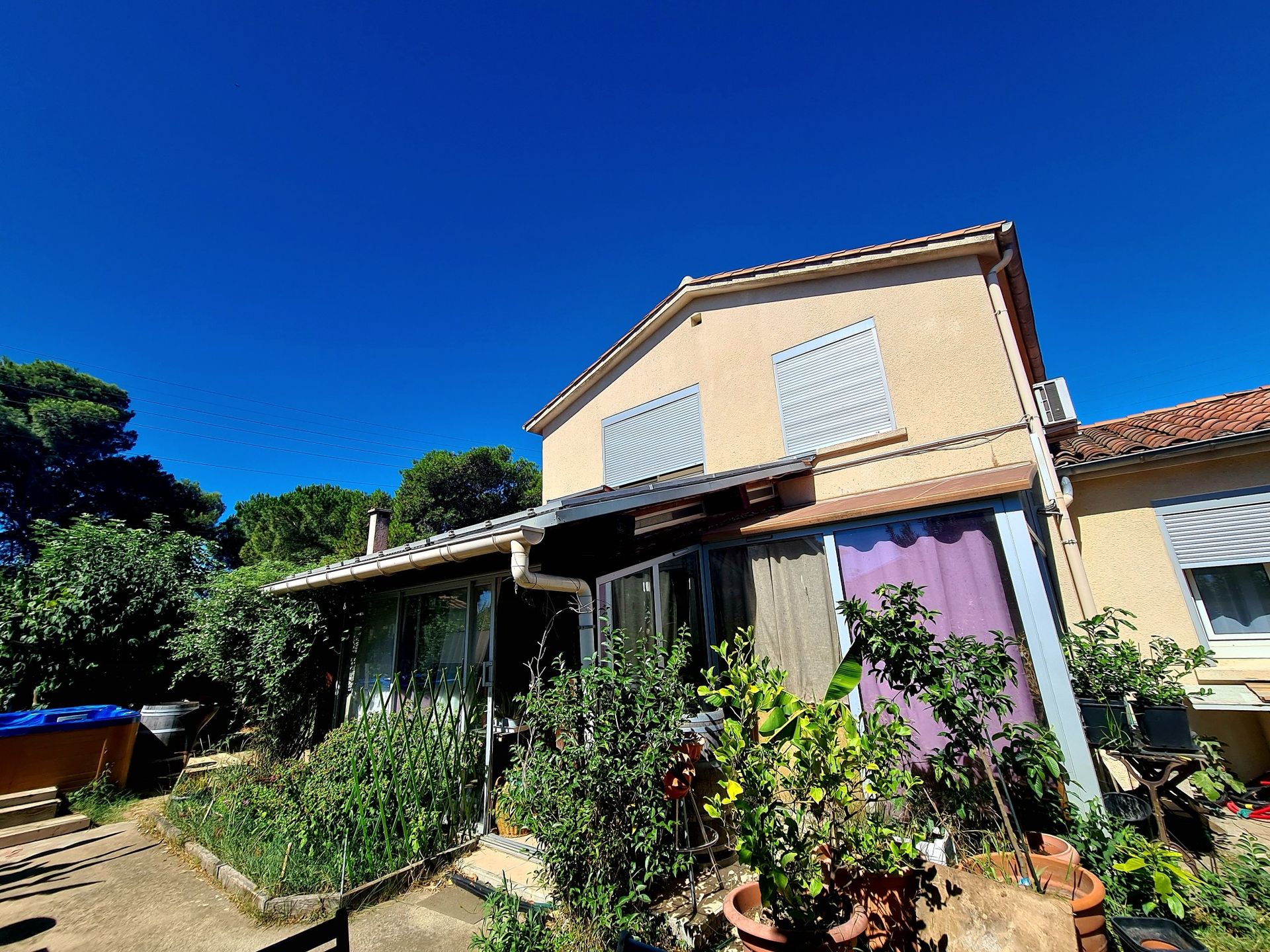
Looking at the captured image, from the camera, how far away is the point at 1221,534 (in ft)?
22.0

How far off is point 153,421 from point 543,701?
35.4 m

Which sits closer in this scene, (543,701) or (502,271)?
(543,701)

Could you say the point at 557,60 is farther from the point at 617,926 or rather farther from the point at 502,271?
the point at 617,926

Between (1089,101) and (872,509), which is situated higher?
(1089,101)

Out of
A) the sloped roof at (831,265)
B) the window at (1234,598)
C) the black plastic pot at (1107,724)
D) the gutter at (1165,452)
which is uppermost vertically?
the sloped roof at (831,265)

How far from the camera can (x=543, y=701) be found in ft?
14.7

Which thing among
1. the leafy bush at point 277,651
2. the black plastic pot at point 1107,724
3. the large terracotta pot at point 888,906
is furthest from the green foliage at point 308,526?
the black plastic pot at point 1107,724

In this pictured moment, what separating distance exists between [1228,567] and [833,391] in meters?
5.46

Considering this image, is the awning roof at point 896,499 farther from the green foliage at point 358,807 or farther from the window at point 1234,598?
the green foliage at point 358,807

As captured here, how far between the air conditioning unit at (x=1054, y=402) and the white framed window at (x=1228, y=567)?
1.87m

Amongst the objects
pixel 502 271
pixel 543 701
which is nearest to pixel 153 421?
pixel 502 271

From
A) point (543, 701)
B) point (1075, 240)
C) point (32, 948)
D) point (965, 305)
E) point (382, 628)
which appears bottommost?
point (32, 948)

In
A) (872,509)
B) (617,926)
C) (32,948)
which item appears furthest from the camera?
(872,509)

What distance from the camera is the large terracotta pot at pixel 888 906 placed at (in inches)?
106
